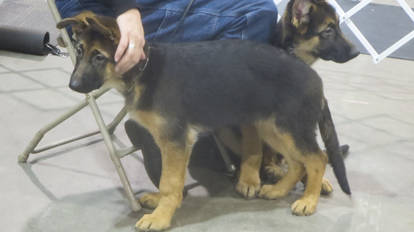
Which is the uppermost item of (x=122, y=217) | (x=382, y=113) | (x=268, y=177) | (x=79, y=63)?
(x=79, y=63)

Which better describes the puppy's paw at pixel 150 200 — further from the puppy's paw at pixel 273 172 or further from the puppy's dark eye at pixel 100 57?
the puppy's dark eye at pixel 100 57

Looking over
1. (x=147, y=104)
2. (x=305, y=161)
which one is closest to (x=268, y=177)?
(x=305, y=161)

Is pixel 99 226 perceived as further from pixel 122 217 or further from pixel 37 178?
pixel 37 178

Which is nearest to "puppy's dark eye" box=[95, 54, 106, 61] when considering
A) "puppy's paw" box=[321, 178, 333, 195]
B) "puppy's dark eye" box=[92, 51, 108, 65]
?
"puppy's dark eye" box=[92, 51, 108, 65]

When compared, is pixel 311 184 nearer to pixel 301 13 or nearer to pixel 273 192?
pixel 273 192

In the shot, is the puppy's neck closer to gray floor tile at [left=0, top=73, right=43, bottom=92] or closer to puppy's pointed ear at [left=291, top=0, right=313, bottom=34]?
puppy's pointed ear at [left=291, top=0, right=313, bottom=34]

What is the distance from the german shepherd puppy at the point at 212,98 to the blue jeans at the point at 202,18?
0.15 m

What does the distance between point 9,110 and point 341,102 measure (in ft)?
7.81

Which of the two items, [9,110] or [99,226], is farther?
[9,110]

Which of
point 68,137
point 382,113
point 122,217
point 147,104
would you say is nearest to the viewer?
point 147,104

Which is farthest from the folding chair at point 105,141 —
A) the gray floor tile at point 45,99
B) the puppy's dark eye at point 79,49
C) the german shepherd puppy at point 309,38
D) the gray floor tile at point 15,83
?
the gray floor tile at point 15,83

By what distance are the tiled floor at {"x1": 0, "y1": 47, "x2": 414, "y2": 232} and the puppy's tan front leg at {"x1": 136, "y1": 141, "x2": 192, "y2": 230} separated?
89 mm

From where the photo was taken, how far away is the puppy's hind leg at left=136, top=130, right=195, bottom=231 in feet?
6.52

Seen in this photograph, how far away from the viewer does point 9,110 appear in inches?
118
